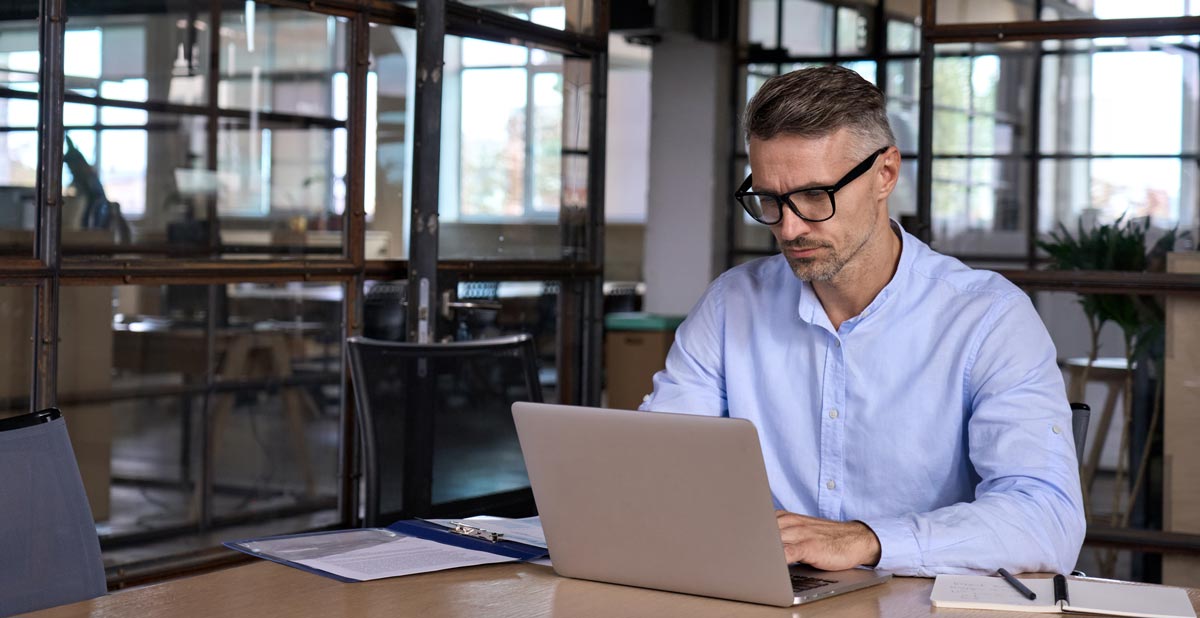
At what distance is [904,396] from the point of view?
1906 mm

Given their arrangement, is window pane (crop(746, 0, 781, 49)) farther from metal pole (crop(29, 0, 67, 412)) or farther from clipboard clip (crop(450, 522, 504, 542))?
clipboard clip (crop(450, 522, 504, 542))

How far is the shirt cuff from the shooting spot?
1578 millimetres

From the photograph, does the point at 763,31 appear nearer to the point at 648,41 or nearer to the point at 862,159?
the point at 648,41

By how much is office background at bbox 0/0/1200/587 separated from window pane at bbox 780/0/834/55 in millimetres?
22

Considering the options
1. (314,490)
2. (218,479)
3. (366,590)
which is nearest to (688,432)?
(366,590)

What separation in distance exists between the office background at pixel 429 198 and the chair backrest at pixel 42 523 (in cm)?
117

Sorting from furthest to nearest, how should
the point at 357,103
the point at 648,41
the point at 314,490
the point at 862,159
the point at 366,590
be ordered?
the point at 648,41 < the point at 314,490 < the point at 357,103 < the point at 862,159 < the point at 366,590

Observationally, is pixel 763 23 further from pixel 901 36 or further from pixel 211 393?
pixel 211 393

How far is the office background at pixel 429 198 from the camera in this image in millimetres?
3455

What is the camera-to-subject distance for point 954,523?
5.31 ft

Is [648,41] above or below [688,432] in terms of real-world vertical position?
above

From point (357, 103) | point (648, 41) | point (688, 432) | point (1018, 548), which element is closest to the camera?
point (688, 432)

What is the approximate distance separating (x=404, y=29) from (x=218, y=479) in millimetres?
2305

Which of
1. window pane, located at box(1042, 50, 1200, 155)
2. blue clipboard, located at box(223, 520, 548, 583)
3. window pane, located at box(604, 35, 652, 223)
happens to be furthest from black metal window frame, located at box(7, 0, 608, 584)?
window pane, located at box(604, 35, 652, 223)
